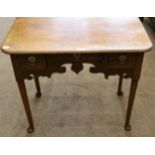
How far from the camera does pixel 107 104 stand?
164 cm

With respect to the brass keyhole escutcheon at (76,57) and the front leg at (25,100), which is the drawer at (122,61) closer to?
the brass keyhole escutcheon at (76,57)

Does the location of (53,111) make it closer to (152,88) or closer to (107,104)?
(107,104)

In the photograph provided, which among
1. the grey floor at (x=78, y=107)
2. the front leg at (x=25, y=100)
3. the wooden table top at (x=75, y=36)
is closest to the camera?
the wooden table top at (x=75, y=36)

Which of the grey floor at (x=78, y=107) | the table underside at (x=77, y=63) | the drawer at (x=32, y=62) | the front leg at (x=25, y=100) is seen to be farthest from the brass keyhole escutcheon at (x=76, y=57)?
the grey floor at (x=78, y=107)

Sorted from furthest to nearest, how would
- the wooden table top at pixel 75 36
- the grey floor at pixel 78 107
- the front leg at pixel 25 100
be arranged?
1. the grey floor at pixel 78 107
2. the front leg at pixel 25 100
3. the wooden table top at pixel 75 36

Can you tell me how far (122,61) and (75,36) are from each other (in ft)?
0.91

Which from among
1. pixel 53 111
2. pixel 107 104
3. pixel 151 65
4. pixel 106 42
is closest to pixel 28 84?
pixel 53 111

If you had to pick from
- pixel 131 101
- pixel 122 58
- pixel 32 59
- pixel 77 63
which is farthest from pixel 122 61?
pixel 32 59

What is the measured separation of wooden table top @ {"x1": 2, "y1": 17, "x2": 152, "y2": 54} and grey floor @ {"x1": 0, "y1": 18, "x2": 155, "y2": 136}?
675 millimetres

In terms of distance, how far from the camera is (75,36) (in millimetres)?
1097

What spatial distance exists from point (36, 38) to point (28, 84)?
0.83m

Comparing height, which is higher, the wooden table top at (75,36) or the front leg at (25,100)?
the wooden table top at (75,36)

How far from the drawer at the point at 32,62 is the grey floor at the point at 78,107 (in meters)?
0.56

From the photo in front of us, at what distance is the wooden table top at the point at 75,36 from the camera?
1.00 meters
